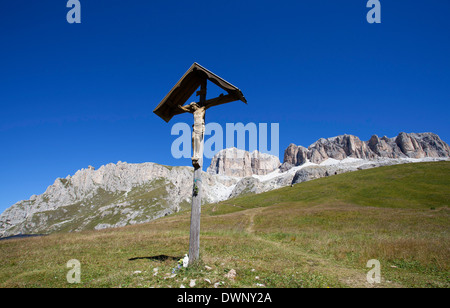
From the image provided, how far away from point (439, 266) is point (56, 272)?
17913 mm

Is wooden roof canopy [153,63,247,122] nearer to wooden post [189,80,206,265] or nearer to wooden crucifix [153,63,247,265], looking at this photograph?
wooden crucifix [153,63,247,265]

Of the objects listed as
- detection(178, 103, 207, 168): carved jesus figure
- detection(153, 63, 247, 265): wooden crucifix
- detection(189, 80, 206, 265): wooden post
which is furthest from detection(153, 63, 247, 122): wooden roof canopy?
detection(189, 80, 206, 265): wooden post

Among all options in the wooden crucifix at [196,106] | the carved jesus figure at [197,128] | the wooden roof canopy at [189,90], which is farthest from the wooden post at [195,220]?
the wooden roof canopy at [189,90]

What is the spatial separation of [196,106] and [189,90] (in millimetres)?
1683

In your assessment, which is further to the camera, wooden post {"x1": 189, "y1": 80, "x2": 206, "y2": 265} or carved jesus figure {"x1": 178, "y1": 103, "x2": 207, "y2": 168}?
carved jesus figure {"x1": 178, "y1": 103, "x2": 207, "y2": 168}

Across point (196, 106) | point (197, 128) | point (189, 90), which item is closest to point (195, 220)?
point (197, 128)

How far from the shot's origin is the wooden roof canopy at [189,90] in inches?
415

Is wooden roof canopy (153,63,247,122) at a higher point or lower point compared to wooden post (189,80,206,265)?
higher

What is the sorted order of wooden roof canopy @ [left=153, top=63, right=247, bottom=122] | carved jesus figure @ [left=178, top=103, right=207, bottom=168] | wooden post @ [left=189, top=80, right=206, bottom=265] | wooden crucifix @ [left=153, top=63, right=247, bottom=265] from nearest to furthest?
wooden post @ [left=189, top=80, right=206, bottom=265]
wooden crucifix @ [left=153, top=63, right=247, bottom=265]
carved jesus figure @ [left=178, top=103, right=207, bottom=168]
wooden roof canopy @ [left=153, top=63, right=247, bottom=122]

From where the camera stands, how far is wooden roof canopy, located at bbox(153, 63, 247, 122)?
10.5 metres

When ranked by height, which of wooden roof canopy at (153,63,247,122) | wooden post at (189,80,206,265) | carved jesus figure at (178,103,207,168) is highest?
wooden roof canopy at (153,63,247,122)

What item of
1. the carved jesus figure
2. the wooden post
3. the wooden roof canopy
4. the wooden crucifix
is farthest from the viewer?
the wooden roof canopy

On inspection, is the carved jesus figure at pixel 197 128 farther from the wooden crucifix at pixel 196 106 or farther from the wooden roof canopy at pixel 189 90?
the wooden roof canopy at pixel 189 90
